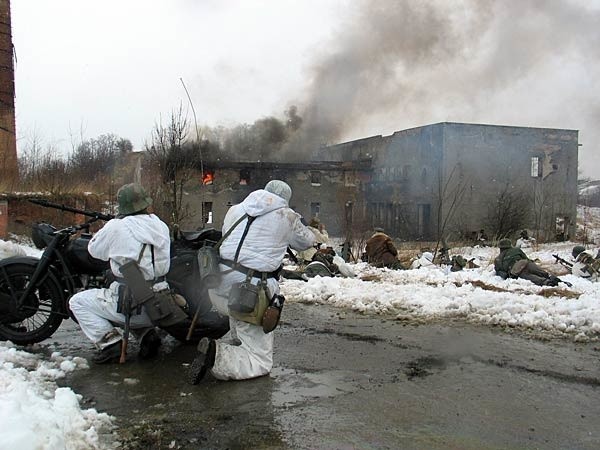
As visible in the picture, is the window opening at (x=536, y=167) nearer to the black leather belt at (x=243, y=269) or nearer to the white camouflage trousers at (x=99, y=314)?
the black leather belt at (x=243, y=269)

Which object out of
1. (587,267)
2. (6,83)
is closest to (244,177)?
(6,83)

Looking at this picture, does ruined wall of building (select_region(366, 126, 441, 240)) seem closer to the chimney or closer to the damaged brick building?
the damaged brick building

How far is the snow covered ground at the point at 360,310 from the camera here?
3252 mm

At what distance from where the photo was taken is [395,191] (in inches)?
1674

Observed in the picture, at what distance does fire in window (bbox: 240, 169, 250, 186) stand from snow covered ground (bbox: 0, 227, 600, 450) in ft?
97.1

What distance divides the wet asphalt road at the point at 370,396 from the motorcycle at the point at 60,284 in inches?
11.8

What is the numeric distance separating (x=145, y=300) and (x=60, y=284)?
1.27 m

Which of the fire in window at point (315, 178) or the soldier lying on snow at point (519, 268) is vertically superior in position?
the fire in window at point (315, 178)

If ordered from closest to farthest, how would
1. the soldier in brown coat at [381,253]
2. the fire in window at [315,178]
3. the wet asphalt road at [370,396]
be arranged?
the wet asphalt road at [370,396] < the soldier in brown coat at [381,253] < the fire in window at [315,178]

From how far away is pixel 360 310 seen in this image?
817 centimetres

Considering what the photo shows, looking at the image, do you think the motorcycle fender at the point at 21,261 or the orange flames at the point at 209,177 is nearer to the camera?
the motorcycle fender at the point at 21,261

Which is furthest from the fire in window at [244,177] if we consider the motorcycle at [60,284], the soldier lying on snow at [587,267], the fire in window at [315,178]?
the motorcycle at [60,284]

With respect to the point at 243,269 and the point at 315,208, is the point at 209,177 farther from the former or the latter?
the point at 243,269

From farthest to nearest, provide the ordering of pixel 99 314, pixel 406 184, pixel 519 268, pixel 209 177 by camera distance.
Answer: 1. pixel 406 184
2. pixel 209 177
3. pixel 519 268
4. pixel 99 314
